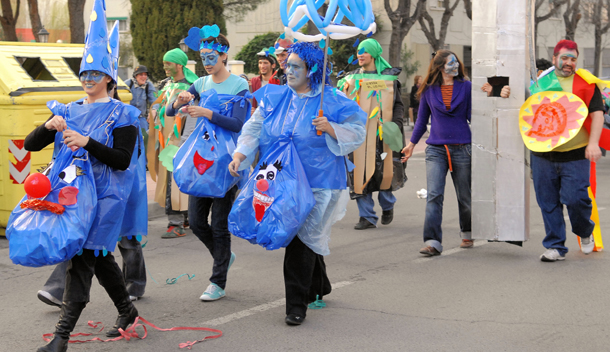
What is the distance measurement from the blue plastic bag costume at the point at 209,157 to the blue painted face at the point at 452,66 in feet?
7.56

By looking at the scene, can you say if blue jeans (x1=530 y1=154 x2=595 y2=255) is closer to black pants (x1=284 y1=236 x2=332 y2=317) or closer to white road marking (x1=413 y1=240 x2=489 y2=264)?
white road marking (x1=413 y1=240 x2=489 y2=264)

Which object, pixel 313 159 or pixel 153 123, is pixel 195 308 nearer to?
pixel 313 159

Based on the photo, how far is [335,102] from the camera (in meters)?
4.81

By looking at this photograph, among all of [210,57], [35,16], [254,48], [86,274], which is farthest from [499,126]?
[254,48]

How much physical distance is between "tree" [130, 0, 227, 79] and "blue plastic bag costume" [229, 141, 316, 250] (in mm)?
18531

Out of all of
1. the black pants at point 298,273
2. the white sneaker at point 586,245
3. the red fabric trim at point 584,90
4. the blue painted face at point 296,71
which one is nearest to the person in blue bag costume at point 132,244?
the black pants at point 298,273

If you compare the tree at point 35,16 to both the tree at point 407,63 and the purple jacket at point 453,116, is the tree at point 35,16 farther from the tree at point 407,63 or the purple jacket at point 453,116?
the purple jacket at point 453,116

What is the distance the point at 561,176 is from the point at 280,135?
291cm

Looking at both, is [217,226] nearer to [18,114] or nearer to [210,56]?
[210,56]

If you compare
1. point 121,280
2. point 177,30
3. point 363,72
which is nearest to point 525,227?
point 363,72

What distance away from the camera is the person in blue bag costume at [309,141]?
15.5 ft

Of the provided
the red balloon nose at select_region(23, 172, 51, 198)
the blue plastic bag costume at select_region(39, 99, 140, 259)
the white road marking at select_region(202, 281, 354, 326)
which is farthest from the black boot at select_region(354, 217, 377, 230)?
the red balloon nose at select_region(23, 172, 51, 198)

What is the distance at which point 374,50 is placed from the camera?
8.01 metres

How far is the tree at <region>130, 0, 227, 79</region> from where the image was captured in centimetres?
2336
